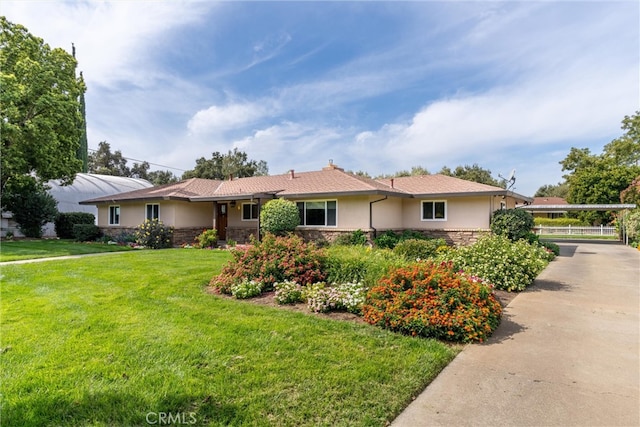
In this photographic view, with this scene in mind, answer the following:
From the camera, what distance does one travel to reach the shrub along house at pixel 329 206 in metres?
14.8

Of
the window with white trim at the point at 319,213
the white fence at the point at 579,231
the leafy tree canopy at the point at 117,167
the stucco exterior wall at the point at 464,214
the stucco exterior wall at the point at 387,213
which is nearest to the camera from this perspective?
the stucco exterior wall at the point at 387,213

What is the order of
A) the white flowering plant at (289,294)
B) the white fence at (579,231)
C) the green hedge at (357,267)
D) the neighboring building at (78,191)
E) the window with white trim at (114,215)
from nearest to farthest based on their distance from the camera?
the white flowering plant at (289,294), the green hedge at (357,267), the window with white trim at (114,215), the neighboring building at (78,191), the white fence at (579,231)

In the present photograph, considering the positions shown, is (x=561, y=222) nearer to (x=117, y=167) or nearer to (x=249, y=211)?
(x=249, y=211)

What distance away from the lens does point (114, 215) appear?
65.0 ft

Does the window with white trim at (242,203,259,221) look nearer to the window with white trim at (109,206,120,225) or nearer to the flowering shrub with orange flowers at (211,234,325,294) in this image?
the window with white trim at (109,206,120,225)

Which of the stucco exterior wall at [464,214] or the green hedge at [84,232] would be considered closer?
the stucco exterior wall at [464,214]

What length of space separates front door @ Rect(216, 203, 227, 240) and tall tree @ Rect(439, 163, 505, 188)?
28.5 m

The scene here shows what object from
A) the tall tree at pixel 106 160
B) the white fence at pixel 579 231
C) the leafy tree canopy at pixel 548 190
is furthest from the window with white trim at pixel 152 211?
the leafy tree canopy at pixel 548 190

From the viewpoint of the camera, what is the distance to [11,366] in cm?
346

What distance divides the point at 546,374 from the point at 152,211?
1830 cm

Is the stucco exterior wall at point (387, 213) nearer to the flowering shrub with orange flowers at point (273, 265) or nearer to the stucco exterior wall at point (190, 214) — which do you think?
the flowering shrub with orange flowers at point (273, 265)

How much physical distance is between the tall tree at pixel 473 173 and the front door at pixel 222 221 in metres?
28.5

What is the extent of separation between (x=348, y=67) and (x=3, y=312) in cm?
1222

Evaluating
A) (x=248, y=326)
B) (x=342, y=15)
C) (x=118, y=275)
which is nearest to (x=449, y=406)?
(x=248, y=326)
